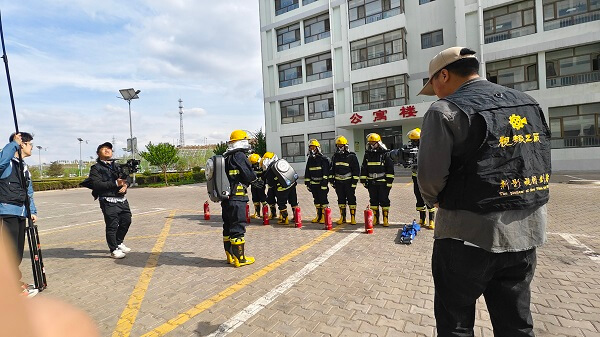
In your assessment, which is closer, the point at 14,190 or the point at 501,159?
the point at 501,159

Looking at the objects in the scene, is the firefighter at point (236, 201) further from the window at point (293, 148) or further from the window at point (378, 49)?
the window at point (293, 148)

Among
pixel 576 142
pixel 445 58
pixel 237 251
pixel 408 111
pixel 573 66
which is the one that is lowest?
pixel 237 251

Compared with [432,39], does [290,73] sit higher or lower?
lower

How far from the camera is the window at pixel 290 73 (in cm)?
2914

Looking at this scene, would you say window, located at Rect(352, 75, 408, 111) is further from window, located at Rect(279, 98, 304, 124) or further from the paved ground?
the paved ground

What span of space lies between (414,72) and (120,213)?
22.9 meters

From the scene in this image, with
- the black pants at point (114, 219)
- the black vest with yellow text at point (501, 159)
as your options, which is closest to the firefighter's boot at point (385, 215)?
the black pants at point (114, 219)

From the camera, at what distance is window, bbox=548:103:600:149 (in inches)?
733

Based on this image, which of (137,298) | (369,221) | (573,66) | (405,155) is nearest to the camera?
(405,155)

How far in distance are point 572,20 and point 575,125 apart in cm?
604

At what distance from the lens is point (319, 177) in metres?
8.80

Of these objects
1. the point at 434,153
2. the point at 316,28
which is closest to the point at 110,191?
the point at 434,153

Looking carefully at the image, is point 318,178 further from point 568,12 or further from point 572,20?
point 568,12

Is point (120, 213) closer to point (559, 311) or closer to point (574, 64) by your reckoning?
point (559, 311)
